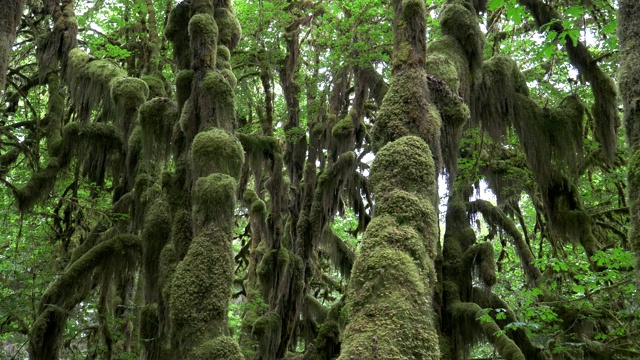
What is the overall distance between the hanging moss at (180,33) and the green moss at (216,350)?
16.4 ft

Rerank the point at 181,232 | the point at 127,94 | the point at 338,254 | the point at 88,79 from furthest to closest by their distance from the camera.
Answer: the point at 338,254 → the point at 88,79 → the point at 127,94 → the point at 181,232

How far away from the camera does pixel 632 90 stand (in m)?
3.85

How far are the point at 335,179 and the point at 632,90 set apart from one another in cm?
883

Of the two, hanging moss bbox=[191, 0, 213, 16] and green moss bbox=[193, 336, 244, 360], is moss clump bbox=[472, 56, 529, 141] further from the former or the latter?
green moss bbox=[193, 336, 244, 360]

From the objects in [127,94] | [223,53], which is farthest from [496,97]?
[127,94]

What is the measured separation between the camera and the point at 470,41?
22.9 ft

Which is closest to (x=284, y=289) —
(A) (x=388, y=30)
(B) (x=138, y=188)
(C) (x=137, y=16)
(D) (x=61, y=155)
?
(B) (x=138, y=188)

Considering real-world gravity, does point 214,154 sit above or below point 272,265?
above

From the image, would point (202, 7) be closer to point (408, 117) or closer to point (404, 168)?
point (408, 117)

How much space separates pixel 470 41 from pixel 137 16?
852cm

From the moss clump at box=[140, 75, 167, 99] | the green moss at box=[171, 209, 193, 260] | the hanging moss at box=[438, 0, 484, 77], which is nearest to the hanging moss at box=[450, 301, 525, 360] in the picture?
the hanging moss at box=[438, 0, 484, 77]

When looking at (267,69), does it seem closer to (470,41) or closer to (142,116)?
(142,116)

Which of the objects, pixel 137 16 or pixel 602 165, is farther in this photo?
pixel 137 16

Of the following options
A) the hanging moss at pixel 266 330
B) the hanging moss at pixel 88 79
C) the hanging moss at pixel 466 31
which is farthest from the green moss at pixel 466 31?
the hanging moss at pixel 266 330
